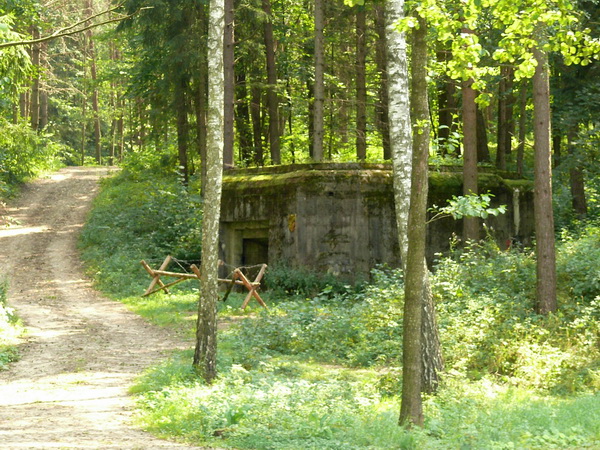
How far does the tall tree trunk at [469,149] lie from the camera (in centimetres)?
1852

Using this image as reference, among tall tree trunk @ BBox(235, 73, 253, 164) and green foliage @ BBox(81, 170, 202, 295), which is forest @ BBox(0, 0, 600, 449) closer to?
green foliage @ BBox(81, 170, 202, 295)

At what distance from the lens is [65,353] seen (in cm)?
1345

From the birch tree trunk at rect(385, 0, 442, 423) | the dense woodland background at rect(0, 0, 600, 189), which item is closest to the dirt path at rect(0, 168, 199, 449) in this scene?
the birch tree trunk at rect(385, 0, 442, 423)

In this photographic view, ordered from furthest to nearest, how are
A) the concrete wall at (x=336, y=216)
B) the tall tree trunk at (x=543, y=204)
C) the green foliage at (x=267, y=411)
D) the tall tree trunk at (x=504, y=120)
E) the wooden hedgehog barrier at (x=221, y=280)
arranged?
the tall tree trunk at (x=504, y=120)
the concrete wall at (x=336, y=216)
the wooden hedgehog barrier at (x=221, y=280)
the tall tree trunk at (x=543, y=204)
the green foliage at (x=267, y=411)

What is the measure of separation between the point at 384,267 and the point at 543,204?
565cm

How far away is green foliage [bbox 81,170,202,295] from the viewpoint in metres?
22.8

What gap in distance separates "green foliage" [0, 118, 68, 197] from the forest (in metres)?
0.27

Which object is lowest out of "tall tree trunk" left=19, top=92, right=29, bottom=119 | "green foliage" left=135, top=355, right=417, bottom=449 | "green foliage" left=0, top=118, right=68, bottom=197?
"green foliage" left=135, top=355, right=417, bottom=449

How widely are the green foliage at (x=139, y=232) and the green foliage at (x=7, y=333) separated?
15.7 feet

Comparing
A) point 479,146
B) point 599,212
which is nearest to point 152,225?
point 479,146

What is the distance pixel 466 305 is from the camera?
48.1ft

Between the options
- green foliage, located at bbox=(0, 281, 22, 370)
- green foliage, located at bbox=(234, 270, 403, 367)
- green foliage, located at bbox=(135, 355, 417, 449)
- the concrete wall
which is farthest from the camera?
the concrete wall

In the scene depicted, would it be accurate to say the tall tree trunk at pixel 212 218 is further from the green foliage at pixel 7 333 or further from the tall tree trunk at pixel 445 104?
the tall tree trunk at pixel 445 104

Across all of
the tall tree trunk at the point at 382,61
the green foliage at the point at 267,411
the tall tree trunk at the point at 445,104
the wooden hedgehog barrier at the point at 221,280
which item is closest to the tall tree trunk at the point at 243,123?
the tall tree trunk at the point at 382,61
